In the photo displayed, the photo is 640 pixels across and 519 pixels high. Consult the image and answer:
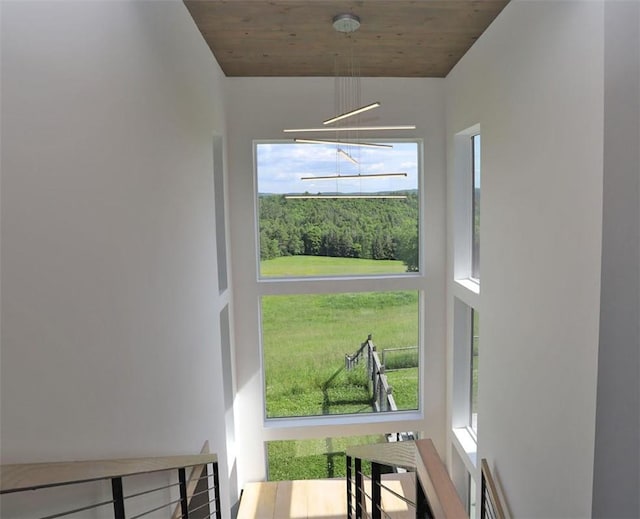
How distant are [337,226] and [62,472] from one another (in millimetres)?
4611

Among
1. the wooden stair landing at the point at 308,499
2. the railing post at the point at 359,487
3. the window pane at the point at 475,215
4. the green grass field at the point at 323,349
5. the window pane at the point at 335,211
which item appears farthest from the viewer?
the green grass field at the point at 323,349

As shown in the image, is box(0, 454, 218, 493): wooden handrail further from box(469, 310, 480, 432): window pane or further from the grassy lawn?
box(469, 310, 480, 432): window pane

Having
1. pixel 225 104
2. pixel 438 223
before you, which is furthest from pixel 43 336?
pixel 438 223

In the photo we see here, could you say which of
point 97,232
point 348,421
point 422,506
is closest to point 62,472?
point 97,232

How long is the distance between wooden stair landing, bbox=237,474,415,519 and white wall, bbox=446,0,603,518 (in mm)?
1639

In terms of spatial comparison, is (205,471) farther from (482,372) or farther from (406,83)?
(406,83)

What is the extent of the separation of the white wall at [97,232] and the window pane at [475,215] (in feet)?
10.5

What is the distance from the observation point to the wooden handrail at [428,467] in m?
1.75

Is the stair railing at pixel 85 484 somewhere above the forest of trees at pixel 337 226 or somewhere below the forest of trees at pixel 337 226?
below

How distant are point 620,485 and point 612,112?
6.44 ft

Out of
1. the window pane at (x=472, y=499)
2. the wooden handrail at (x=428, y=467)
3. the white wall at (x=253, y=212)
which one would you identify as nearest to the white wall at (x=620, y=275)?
the wooden handrail at (x=428, y=467)

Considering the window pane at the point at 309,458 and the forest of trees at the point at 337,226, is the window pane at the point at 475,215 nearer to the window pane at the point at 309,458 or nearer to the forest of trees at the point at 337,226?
the forest of trees at the point at 337,226

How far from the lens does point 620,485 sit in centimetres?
245

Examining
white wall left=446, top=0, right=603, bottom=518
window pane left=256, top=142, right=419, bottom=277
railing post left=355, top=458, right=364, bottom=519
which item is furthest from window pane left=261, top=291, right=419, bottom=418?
railing post left=355, top=458, right=364, bottom=519
